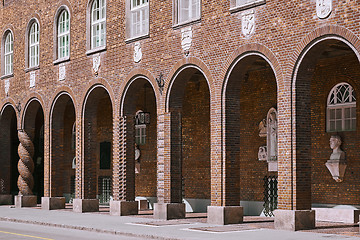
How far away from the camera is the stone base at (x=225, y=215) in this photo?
19688mm

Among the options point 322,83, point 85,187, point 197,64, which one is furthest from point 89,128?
point 322,83

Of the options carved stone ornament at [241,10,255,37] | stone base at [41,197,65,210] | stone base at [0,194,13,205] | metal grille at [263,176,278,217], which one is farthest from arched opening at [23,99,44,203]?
carved stone ornament at [241,10,255,37]

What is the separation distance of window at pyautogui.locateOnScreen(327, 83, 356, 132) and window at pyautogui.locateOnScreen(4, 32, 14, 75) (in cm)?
1737

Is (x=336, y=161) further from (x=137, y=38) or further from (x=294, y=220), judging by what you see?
(x=137, y=38)

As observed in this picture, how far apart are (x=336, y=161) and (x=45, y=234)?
8.77m

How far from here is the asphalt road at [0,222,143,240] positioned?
675 inches

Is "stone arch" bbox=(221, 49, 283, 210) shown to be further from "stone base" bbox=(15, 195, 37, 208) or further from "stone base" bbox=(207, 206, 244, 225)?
"stone base" bbox=(15, 195, 37, 208)

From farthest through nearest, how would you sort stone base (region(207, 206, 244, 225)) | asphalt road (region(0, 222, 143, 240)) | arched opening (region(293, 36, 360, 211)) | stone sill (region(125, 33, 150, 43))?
stone sill (region(125, 33, 150, 43)) < arched opening (region(293, 36, 360, 211)) < stone base (region(207, 206, 244, 225)) < asphalt road (region(0, 222, 143, 240))

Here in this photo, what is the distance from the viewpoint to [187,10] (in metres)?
22.0

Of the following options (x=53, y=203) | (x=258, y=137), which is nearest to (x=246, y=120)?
(x=258, y=137)

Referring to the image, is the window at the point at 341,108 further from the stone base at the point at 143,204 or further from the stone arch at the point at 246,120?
the stone base at the point at 143,204

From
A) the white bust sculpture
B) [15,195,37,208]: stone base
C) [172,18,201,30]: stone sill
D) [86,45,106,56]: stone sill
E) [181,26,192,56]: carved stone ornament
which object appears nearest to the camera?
the white bust sculpture

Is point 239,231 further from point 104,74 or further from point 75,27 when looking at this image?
point 75,27

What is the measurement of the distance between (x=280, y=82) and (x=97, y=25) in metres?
10.3
